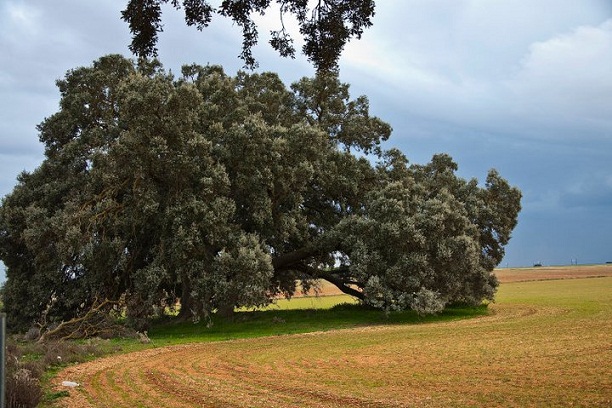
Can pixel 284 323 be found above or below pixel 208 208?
below

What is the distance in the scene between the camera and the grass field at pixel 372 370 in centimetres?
1206

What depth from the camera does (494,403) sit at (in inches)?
445

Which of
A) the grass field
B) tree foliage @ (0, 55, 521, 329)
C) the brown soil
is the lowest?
the grass field

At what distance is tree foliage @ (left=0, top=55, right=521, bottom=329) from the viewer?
28.2 metres

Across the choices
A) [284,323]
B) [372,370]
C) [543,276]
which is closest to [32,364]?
[372,370]

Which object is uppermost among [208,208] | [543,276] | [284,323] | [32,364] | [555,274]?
[208,208]

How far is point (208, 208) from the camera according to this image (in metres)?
28.3

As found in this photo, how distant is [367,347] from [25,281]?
2084 centimetres

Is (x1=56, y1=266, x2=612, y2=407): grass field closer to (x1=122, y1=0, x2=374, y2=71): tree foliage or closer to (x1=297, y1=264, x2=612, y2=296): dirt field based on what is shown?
(x1=122, y1=0, x2=374, y2=71): tree foliage

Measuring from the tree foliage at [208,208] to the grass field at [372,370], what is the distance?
3951mm

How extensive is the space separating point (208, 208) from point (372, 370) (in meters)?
14.6

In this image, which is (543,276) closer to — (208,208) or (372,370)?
(208,208)

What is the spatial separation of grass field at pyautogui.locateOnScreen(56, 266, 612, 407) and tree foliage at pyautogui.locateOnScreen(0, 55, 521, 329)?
3951mm

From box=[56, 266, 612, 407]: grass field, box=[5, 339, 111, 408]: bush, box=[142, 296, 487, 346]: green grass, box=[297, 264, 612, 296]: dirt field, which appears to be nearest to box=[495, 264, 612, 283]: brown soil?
box=[297, 264, 612, 296]: dirt field
